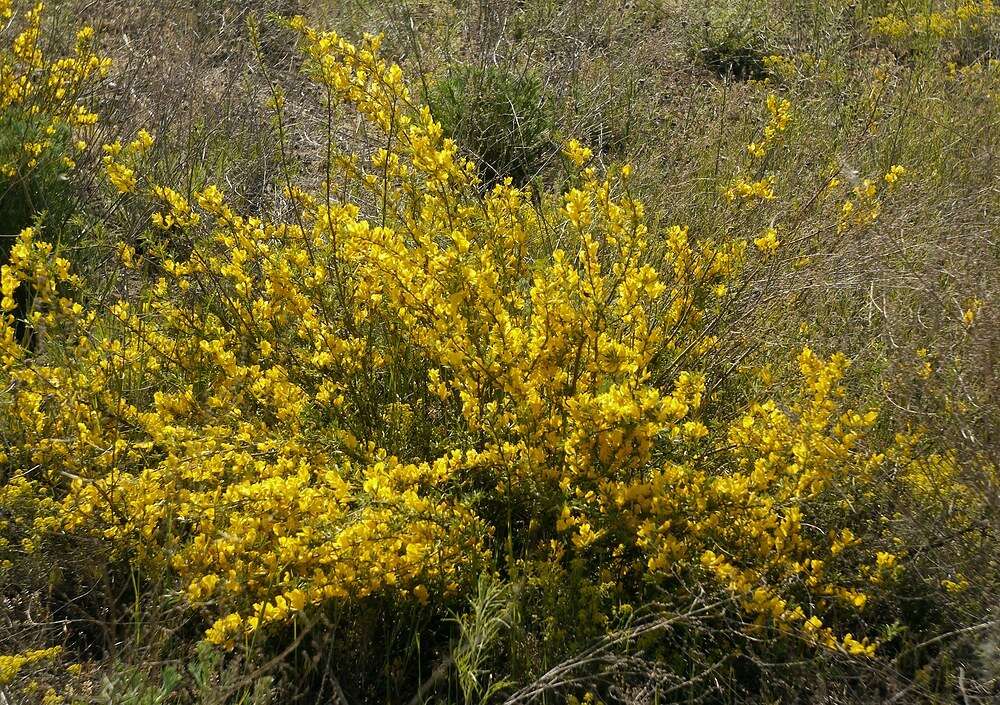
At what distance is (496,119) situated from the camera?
5.21 m

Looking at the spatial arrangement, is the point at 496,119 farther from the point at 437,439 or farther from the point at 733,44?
the point at 437,439

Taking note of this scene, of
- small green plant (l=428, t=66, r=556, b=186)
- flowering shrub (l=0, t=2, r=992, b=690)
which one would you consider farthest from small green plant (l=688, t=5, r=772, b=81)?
flowering shrub (l=0, t=2, r=992, b=690)

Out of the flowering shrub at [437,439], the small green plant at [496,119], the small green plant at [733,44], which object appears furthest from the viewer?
the small green plant at [733,44]

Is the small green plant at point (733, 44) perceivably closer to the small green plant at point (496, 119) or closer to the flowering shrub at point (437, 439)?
the small green plant at point (496, 119)

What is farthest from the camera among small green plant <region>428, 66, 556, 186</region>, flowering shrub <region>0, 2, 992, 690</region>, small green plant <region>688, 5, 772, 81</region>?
small green plant <region>688, 5, 772, 81</region>

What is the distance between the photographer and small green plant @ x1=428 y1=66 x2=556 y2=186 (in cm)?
513

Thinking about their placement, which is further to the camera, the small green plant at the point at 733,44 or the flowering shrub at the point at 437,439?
the small green plant at the point at 733,44

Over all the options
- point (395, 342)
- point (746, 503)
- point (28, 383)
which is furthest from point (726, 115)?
point (28, 383)

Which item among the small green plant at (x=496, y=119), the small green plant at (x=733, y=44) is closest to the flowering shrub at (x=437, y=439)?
the small green plant at (x=496, y=119)

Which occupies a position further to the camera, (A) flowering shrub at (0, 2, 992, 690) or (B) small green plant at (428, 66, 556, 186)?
(B) small green plant at (428, 66, 556, 186)

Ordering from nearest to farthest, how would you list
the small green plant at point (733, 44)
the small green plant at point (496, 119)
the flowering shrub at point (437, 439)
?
the flowering shrub at point (437, 439) → the small green plant at point (496, 119) → the small green plant at point (733, 44)

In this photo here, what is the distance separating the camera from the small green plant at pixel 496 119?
513 cm

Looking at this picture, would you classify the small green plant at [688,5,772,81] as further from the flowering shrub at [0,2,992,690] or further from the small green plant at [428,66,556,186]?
the flowering shrub at [0,2,992,690]

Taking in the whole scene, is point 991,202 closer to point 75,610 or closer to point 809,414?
point 809,414
